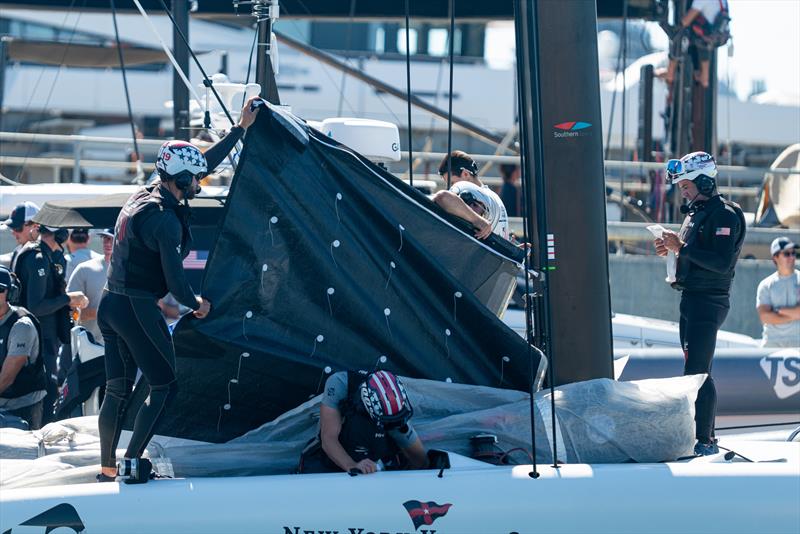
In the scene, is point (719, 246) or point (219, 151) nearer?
point (219, 151)

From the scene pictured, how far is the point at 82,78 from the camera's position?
28266 millimetres

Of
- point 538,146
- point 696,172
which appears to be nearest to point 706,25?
point 696,172

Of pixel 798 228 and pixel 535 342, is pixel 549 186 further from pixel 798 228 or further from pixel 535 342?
pixel 798 228

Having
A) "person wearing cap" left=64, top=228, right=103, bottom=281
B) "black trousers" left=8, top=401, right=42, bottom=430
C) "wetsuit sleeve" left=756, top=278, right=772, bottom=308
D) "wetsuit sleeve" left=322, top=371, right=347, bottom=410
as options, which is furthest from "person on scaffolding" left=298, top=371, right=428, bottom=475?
"wetsuit sleeve" left=756, top=278, right=772, bottom=308

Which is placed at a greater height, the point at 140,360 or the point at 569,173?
the point at 569,173

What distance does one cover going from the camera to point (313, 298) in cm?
572

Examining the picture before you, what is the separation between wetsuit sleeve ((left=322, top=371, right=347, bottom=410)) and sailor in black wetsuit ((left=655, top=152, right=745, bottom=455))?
6.47 ft

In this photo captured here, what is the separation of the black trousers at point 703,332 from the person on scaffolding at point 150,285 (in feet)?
8.62

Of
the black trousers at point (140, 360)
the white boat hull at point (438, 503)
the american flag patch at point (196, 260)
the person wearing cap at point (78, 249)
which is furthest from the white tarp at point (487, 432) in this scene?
the person wearing cap at point (78, 249)

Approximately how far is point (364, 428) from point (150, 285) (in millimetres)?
1171

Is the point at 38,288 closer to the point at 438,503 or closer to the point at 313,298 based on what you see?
the point at 313,298

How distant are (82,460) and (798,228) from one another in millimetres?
11003

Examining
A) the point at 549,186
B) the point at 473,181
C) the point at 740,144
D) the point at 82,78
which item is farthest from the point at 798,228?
the point at 82,78

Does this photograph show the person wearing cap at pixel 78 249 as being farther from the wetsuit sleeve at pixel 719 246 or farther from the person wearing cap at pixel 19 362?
the wetsuit sleeve at pixel 719 246
